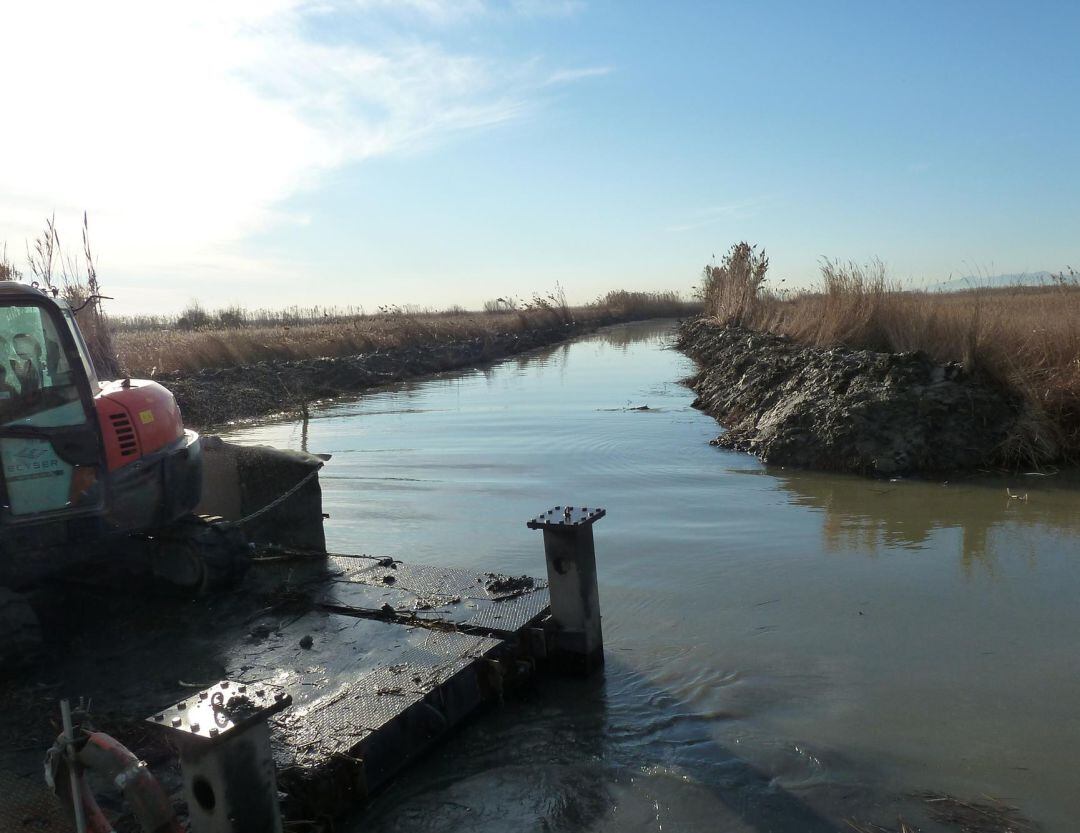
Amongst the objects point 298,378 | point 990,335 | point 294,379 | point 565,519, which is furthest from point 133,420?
point 298,378

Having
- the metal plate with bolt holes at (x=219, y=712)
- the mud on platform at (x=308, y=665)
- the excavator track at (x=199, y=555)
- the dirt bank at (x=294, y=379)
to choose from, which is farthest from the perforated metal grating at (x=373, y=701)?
the dirt bank at (x=294, y=379)

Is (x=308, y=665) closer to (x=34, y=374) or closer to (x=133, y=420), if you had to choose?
(x=133, y=420)

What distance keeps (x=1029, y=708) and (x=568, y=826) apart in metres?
2.36

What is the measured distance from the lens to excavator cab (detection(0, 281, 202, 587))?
188 inches

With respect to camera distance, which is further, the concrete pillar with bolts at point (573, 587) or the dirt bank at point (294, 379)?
the dirt bank at point (294, 379)

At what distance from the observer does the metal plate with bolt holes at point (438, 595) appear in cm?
492

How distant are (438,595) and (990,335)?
774 cm

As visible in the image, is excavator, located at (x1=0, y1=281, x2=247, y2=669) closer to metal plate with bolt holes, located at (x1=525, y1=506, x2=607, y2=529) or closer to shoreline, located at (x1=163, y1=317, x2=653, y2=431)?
metal plate with bolt holes, located at (x1=525, y1=506, x2=607, y2=529)

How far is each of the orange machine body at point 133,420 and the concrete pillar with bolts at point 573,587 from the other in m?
2.52

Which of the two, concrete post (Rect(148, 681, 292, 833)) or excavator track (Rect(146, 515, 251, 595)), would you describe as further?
excavator track (Rect(146, 515, 251, 595))

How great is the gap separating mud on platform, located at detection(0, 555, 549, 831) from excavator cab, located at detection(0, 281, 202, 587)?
630 mm

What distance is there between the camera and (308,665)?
14.6 ft

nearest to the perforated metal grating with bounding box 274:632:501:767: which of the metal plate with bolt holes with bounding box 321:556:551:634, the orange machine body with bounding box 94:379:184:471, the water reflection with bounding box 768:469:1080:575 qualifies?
the metal plate with bolt holes with bounding box 321:556:551:634

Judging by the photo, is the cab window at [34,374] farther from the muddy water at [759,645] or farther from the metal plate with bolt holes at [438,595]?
the muddy water at [759,645]
